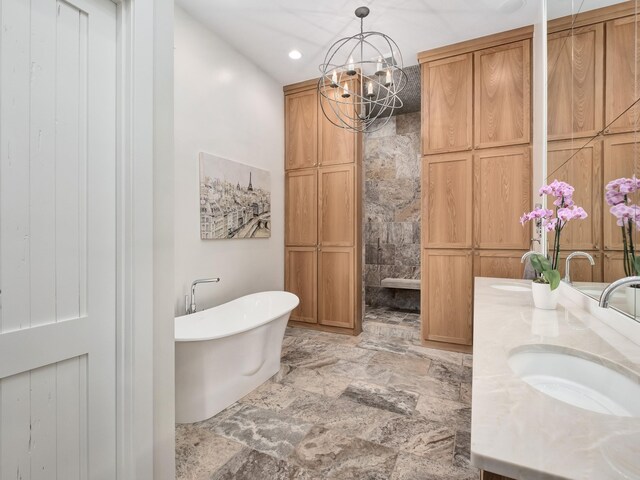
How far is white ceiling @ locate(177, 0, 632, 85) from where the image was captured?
8.28 feet

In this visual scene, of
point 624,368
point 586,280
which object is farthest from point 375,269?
point 624,368

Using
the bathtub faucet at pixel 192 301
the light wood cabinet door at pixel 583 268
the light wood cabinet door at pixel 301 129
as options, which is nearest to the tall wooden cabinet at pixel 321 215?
the light wood cabinet door at pixel 301 129

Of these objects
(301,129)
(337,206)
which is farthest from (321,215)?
(301,129)

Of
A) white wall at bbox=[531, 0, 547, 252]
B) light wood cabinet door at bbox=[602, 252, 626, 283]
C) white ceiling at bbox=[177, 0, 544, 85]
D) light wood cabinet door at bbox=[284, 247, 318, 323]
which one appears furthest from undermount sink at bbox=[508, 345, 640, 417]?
light wood cabinet door at bbox=[284, 247, 318, 323]

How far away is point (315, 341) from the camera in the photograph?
346 centimetres

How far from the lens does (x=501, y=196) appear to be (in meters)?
2.93

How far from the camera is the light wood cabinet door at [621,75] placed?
3.15 ft

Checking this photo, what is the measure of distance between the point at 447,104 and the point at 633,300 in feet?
8.98

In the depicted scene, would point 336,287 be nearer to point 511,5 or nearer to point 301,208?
point 301,208

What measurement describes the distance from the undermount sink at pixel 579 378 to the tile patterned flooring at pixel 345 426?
93cm

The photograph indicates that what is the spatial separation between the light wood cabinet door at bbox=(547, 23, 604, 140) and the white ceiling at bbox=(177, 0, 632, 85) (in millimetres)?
913

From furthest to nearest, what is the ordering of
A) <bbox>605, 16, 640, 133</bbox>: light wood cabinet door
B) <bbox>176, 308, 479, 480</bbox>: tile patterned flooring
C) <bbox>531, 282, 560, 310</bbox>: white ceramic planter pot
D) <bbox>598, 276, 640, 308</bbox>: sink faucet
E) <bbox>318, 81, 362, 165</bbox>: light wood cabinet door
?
1. <bbox>318, 81, 362, 165</bbox>: light wood cabinet door
2. <bbox>176, 308, 479, 480</bbox>: tile patterned flooring
3. <bbox>531, 282, 560, 310</bbox>: white ceramic planter pot
4. <bbox>605, 16, 640, 133</bbox>: light wood cabinet door
5. <bbox>598, 276, 640, 308</bbox>: sink faucet

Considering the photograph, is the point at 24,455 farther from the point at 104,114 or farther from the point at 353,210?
the point at 353,210

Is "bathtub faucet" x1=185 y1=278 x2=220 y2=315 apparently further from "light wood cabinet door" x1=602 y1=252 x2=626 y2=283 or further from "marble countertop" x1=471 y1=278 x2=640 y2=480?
"light wood cabinet door" x1=602 y1=252 x2=626 y2=283
